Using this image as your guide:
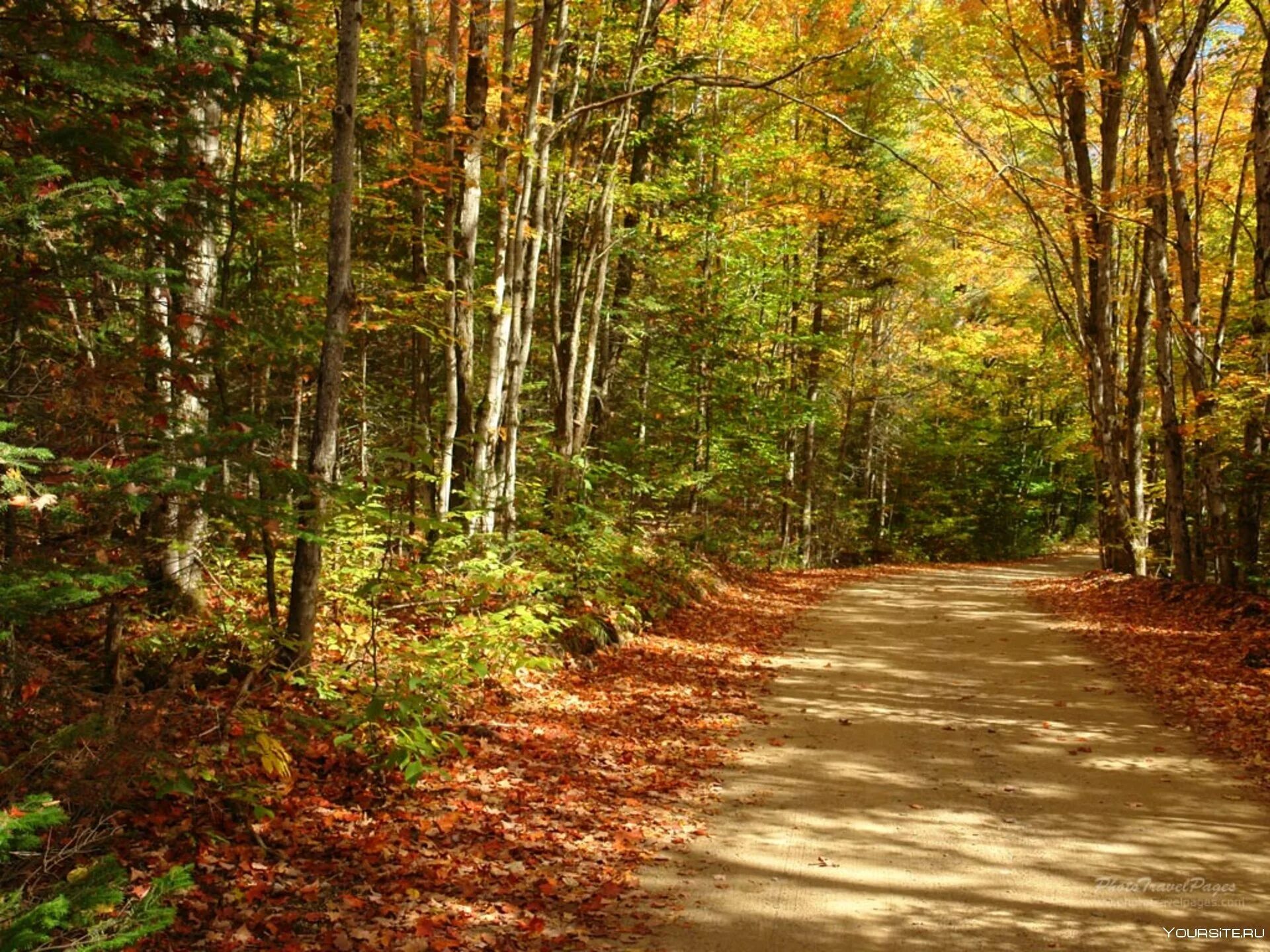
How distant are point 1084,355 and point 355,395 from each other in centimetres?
1468

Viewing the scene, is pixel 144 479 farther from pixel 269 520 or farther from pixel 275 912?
pixel 275 912

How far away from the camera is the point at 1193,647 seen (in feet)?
34.4

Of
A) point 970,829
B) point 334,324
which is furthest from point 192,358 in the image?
point 970,829

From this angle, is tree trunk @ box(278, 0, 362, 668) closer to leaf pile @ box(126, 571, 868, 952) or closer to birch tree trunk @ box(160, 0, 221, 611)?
birch tree trunk @ box(160, 0, 221, 611)

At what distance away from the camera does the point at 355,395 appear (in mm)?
13703

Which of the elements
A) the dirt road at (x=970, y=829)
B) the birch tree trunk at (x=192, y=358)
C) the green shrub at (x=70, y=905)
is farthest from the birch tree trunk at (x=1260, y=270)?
the green shrub at (x=70, y=905)

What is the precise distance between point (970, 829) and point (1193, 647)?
6485 mm

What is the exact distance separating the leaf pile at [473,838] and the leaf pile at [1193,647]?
4138 mm

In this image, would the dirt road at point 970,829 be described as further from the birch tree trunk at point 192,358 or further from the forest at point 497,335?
the birch tree trunk at point 192,358

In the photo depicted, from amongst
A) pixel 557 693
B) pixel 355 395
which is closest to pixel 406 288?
pixel 355 395

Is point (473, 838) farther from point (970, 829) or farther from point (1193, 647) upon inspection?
point (1193, 647)

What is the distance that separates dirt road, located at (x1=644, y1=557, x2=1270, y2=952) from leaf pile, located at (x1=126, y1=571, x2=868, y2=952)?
404mm

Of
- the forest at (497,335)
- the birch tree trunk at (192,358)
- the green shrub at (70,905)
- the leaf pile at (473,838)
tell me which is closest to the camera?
the green shrub at (70,905)

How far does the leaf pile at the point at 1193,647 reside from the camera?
7719 mm
